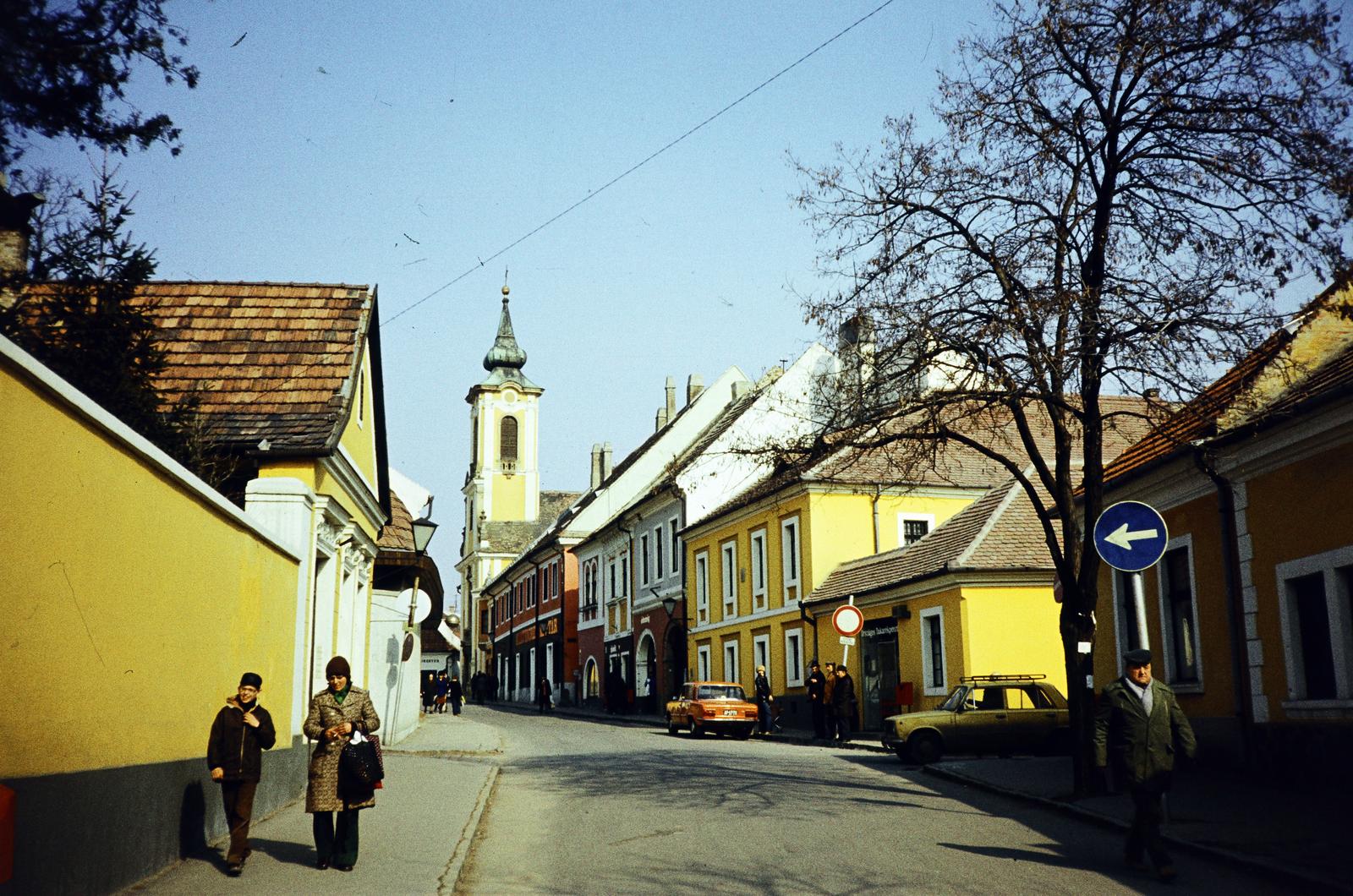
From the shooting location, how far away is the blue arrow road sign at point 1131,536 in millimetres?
12562

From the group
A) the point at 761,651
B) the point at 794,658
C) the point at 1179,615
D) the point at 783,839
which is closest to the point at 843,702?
the point at 794,658

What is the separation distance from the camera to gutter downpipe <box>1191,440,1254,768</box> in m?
16.2

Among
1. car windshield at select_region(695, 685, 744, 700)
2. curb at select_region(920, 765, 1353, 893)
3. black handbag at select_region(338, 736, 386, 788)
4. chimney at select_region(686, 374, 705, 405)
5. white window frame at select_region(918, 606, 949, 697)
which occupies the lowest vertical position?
curb at select_region(920, 765, 1353, 893)

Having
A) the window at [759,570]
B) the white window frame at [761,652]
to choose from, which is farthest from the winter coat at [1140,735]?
the window at [759,570]

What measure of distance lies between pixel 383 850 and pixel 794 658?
26.3 m

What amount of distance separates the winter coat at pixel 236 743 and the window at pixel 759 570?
2970 centimetres

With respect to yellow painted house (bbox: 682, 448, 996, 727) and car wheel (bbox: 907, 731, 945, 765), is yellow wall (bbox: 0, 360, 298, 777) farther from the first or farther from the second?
yellow painted house (bbox: 682, 448, 996, 727)

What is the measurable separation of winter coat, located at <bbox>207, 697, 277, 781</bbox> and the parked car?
13.2 metres

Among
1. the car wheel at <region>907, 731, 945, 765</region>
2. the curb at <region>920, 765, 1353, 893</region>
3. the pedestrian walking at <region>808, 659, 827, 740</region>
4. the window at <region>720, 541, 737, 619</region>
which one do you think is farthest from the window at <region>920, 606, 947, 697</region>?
the curb at <region>920, 765, 1353, 893</region>

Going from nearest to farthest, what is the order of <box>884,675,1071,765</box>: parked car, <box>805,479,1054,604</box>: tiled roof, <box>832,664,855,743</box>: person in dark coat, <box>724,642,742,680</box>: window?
1. <box>884,675,1071,765</box>: parked car
2. <box>832,664,855,743</box>: person in dark coat
3. <box>805,479,1054,604</box>: tiled roof
4. <box>724,642,742,680</box>: window

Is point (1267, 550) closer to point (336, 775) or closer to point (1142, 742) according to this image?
point (1142, 742)

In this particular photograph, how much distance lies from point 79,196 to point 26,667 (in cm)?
372

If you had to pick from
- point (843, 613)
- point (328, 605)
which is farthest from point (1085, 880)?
point (843, 613)

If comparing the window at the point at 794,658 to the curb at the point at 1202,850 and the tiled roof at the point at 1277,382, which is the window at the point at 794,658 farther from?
the curb at the point at 1202,850
